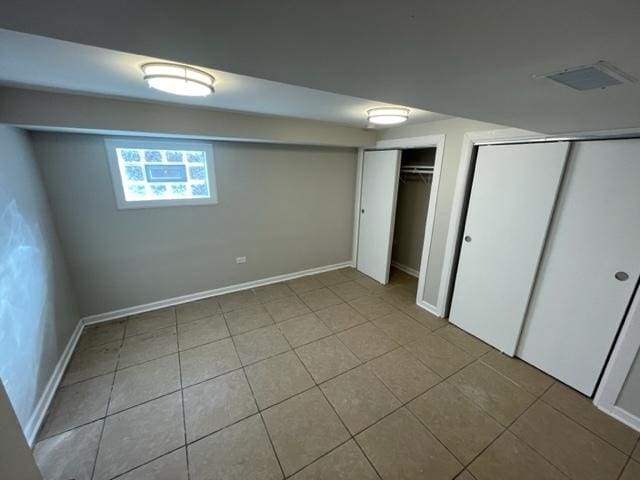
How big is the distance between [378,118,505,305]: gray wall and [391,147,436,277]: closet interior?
2.70ft

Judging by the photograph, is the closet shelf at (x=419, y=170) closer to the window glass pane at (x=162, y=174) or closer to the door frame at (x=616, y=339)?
the door frame at (x=616, y=339)

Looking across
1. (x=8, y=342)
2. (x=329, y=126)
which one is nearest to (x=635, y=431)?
(x=329, y=126)

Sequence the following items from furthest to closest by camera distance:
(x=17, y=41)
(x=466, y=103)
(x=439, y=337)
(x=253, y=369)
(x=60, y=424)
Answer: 1. (x=439, y=337)
2. (x=253, y=369)
3. (x=60, y=424)
4. (x=466, y=103)
5. (x=17, y=41)

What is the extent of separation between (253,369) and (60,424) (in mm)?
1238

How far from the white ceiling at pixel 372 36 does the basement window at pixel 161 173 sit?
2.19m

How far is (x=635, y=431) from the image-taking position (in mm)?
1686

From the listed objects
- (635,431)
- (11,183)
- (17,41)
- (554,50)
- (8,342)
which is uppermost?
(17,41)

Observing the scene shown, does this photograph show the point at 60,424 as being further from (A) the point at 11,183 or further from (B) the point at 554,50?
(B) the point at 554,50

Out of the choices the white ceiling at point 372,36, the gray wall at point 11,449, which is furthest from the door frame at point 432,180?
the gray wall at point 11,449

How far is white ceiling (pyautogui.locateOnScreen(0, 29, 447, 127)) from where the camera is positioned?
3.66 feet

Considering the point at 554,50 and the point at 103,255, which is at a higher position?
the point at 554,50

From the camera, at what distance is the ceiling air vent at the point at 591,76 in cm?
75

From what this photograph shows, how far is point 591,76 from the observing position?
31.8 inches

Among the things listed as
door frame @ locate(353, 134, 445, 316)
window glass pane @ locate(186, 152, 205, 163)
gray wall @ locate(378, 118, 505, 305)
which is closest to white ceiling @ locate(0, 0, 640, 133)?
gray wall @ locate(378, 118, 505, 305)
